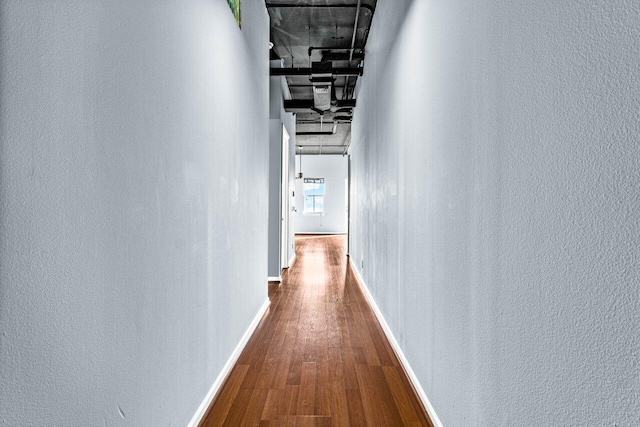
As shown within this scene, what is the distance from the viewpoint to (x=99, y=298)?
107 cm

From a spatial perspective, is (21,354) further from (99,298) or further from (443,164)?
(443,164)

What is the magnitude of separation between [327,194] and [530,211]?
13.7 meters

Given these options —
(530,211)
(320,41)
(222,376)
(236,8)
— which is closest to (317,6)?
(320,41)

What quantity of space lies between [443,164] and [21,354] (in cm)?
167

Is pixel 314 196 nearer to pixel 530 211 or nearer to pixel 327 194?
pixel 327 194

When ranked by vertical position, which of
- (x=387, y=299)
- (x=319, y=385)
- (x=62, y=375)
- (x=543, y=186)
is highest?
(x=543, y=186)

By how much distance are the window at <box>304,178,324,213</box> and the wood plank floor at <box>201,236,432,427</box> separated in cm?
1047

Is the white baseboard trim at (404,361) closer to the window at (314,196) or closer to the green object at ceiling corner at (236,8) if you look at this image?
the green object at ceiling corner at (236,8)

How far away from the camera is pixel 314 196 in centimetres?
1474

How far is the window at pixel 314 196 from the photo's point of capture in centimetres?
1469

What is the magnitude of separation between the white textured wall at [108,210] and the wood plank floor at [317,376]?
323 mm

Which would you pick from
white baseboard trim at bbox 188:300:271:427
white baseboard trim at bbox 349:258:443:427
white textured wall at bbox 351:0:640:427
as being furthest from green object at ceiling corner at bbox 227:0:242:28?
white baseboard trim at bbox 349:258:443:427

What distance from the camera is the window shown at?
14.7 meters

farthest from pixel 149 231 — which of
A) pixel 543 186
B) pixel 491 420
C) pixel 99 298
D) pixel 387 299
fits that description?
pixel 387 299
